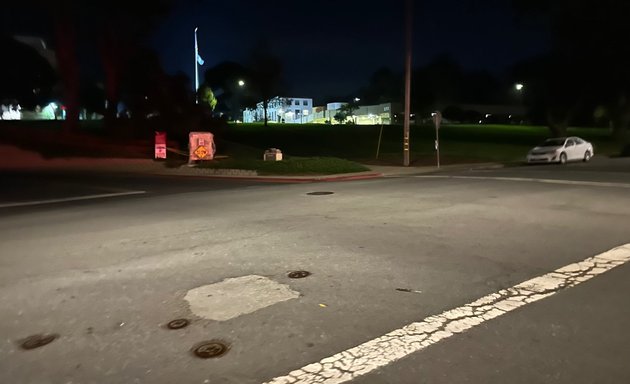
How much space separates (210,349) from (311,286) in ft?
6.26

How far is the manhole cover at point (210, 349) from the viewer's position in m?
4.53

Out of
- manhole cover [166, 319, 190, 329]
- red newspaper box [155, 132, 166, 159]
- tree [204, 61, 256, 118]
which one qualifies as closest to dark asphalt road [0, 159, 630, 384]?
manhole cover [166, 319, 190, 329]

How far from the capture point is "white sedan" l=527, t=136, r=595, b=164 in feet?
95.3

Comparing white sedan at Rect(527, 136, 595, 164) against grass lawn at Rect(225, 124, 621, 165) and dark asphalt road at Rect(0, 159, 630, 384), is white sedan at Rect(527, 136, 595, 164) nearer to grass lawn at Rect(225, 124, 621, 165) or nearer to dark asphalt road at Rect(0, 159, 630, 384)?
grass lawn at Rect(225, 124, 621, 165)

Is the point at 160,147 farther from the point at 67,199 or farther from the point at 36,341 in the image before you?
the point at 36,341

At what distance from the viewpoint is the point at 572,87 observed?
154 feet

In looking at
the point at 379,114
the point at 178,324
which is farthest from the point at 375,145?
the point at 379,114

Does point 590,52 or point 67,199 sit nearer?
point 67,199

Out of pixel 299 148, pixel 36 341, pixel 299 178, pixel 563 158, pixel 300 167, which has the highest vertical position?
pixel 299 148

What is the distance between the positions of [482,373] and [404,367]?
22.9 inches

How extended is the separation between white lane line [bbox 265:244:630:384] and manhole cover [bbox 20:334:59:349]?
7.13ft

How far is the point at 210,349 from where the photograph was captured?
464cm

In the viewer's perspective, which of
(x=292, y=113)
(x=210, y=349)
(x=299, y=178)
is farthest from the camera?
(x=292, y=113)

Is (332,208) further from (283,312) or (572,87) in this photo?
(572,87)
